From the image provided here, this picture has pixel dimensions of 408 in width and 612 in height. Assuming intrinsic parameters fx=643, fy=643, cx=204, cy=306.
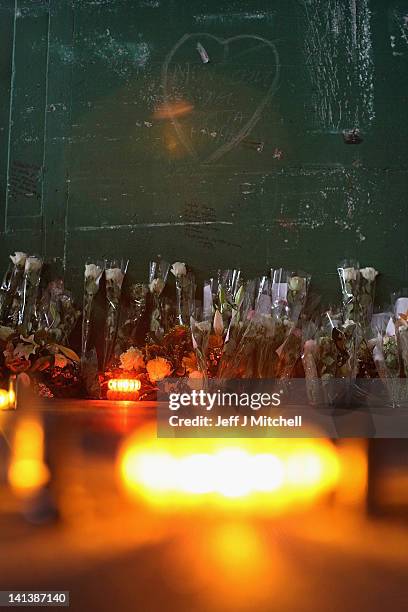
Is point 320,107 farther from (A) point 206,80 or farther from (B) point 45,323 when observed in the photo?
(B) point 45,323

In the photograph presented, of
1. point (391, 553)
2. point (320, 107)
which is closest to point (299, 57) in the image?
point (320, 107)

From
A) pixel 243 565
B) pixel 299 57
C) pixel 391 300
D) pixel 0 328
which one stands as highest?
pixel 299 57

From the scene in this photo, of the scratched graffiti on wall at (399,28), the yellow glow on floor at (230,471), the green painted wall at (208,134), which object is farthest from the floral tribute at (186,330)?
the scratched graffiti on wall at (399,28)

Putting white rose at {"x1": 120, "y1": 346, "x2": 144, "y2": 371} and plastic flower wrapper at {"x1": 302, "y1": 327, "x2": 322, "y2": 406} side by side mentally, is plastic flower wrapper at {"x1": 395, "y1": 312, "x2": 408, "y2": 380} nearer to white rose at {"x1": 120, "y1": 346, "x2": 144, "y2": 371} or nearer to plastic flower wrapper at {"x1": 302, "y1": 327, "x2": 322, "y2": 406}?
plastic flower wrapper at {"x1": 302, "y1": 327, "x2": 322, "y2": 406}

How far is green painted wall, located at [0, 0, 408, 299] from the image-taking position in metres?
2.96

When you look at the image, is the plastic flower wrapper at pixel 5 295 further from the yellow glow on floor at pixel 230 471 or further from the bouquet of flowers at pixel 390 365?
the bouquet of flowers at pixel 390 365

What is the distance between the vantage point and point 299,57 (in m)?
3.03

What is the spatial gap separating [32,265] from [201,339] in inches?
46.7

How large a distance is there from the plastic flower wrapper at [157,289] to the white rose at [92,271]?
0.24 meters

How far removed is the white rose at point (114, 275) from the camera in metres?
2.86

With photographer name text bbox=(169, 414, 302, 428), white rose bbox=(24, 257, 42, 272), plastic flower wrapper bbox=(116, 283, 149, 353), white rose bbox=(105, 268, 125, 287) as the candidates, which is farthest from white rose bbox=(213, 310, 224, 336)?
white rose bbox=(24, 257, 42, 272)

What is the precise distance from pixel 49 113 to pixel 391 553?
2645 mm

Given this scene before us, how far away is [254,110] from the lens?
3043 mm

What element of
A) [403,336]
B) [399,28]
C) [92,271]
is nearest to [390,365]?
[403,336]
